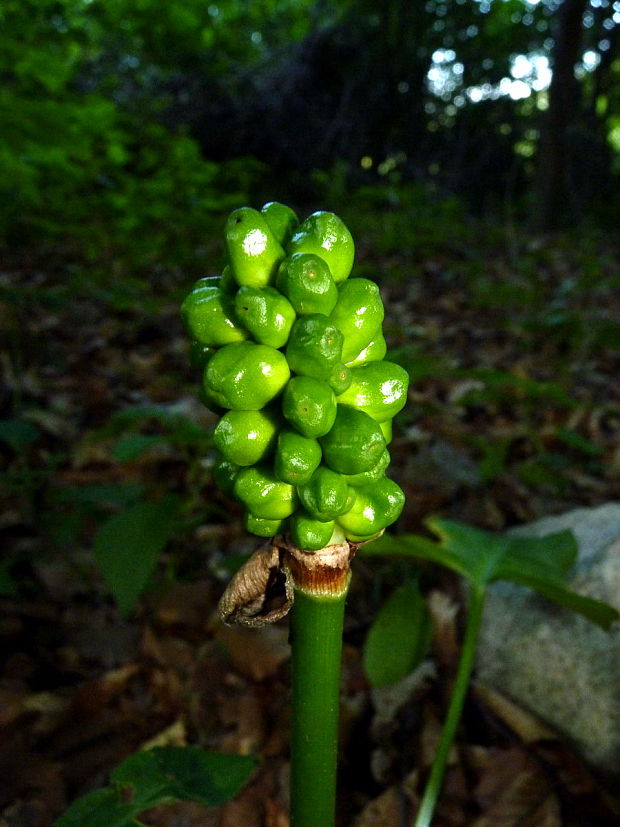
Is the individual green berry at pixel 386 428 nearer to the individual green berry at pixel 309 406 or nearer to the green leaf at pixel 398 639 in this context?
the individual green berry at pixel 309 406

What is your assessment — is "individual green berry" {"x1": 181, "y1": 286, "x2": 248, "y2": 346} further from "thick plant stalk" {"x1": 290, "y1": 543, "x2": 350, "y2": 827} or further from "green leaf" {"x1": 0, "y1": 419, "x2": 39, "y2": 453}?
"green leaf" {"x1": 0, "y1": 419, "x2": 39, "y2": 453}

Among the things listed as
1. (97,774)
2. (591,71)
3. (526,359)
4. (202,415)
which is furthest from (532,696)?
(591,71)

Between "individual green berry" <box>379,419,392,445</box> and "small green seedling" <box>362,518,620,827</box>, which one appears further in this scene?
"small green seedling" <box>362,518,620,827</box>

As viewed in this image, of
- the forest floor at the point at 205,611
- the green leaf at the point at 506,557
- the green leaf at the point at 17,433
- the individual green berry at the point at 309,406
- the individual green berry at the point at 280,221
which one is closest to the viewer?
the individual green berry at the point at 309,406

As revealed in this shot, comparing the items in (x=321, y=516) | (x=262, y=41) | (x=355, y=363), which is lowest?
(x=321, y=516)

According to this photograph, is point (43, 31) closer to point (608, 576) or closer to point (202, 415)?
point (202, 415)

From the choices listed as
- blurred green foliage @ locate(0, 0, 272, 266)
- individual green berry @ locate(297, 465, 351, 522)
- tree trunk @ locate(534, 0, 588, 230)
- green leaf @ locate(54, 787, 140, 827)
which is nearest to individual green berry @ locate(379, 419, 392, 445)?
individual green berry @ locate(297, 465, 351, 522)

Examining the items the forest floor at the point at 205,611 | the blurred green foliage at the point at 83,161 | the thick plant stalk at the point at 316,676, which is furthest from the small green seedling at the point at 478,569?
the blurred green foliage at the point at 83,161

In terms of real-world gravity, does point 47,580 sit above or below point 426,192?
below
